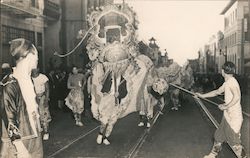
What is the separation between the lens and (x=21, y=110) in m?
5.44

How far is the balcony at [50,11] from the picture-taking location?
48.2 feet

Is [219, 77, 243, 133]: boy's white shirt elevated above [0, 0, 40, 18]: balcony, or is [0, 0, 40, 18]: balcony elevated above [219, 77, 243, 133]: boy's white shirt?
[0, 0, 40, 18]: balcony

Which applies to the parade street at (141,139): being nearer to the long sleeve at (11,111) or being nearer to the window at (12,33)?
the long sleeve at (11,111)

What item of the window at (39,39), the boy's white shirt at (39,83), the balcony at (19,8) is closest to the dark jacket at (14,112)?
the boy's white shirt at (39,83)

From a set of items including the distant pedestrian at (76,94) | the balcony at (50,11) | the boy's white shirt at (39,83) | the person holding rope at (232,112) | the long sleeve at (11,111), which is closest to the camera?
the long sleeve at (11,111)

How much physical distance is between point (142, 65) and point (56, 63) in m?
4.96

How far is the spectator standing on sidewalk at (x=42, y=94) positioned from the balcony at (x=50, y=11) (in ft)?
20.0

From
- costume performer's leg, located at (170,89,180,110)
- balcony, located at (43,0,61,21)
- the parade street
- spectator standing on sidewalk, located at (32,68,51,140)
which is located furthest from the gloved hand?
balcony, located at (43,0,61,21)

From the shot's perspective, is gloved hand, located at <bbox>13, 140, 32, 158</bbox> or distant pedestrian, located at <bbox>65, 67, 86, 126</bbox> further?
distant pedestrian, located at <bbox>65, 67, 86, 126</bbox>

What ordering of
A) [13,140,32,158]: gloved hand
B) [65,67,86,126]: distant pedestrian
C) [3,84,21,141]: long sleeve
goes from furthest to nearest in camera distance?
[65,67,86,126]: distant pedestrian
[13,140,32,158]: gloved hand
[3,84,21,141]: long sleeve

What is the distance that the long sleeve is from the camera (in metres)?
5.21

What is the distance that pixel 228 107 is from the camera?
6.71m

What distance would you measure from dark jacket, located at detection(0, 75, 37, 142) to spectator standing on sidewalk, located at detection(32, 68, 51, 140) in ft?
11.1

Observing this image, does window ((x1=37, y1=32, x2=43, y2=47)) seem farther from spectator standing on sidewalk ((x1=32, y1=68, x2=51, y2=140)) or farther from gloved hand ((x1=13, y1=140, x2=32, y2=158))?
gloved hand ((x1=13, y1=140, x2=32, y2=158))
